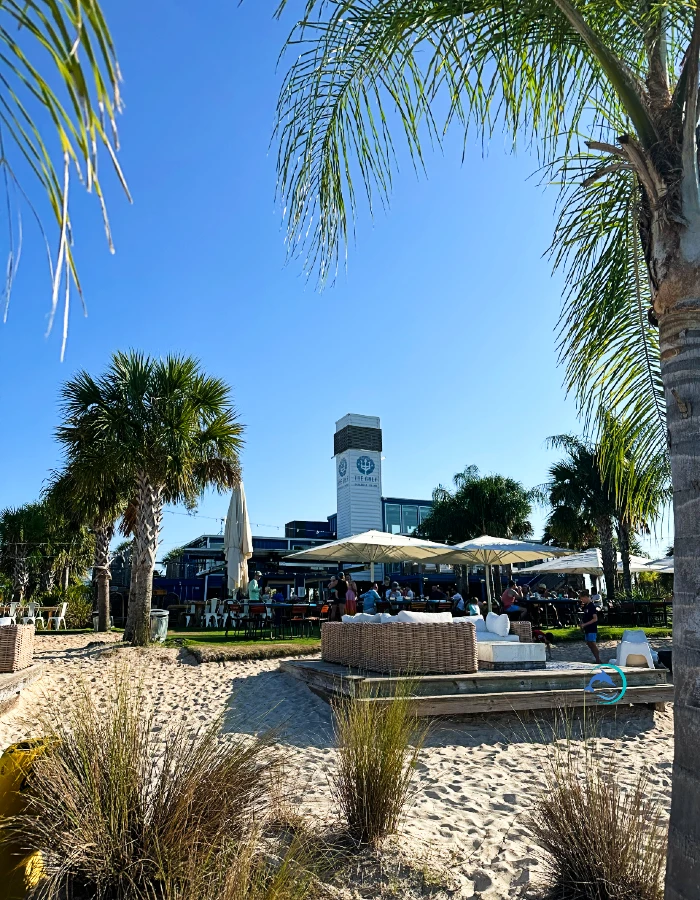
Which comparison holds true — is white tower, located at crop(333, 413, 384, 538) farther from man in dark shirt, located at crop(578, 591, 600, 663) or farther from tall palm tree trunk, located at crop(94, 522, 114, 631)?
man in dark shirt, located at crop(578, 591, 600, 663)

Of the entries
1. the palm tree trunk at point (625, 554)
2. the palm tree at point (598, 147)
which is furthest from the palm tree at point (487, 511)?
the palm tree at point (598, 147)

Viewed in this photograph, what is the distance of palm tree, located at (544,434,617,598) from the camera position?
74.4ft

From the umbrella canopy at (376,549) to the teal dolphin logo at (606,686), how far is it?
23.5 feet

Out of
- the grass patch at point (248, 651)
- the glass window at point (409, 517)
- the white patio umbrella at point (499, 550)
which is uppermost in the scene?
the glass window at point (409, 517)

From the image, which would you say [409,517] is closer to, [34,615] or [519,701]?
[34,615]

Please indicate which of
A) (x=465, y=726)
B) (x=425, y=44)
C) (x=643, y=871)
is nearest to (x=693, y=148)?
(x=425, y=44)

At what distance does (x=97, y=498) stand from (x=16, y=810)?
1198 cm

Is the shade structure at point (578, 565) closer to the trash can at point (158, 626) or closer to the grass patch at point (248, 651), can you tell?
the grass patch at point (248, 651)

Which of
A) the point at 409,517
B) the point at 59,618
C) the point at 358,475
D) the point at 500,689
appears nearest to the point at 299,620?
the point at 59,618

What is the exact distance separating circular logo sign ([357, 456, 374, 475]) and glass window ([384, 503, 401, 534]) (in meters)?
4.33

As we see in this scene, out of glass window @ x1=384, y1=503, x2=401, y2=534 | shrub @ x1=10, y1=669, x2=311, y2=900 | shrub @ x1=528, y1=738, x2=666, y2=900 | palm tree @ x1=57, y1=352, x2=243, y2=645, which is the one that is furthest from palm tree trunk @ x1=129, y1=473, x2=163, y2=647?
glass window @ x1=384, y1=503, x2=401, y2=534

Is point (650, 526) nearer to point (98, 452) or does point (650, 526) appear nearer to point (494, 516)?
point (98, 452)

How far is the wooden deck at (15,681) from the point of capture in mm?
6454

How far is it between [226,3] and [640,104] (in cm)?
163
